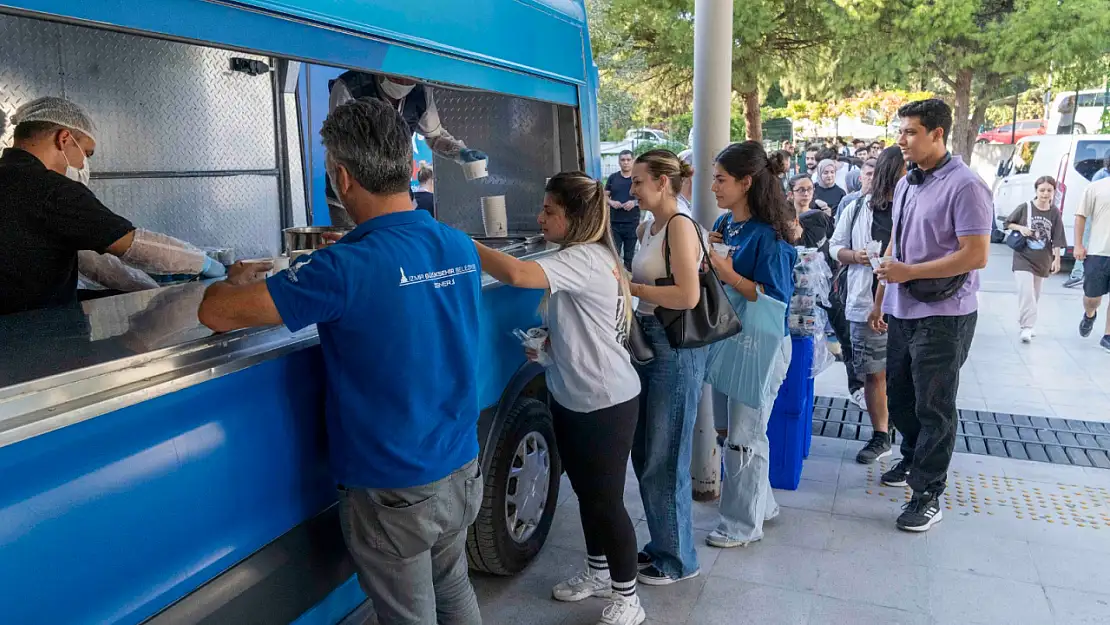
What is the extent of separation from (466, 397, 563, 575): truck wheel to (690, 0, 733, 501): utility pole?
3.11ft

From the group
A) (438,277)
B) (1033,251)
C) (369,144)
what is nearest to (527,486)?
(438,277)

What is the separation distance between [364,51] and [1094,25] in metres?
18.5

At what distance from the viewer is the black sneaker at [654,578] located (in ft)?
11.4

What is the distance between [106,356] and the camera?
190 cm

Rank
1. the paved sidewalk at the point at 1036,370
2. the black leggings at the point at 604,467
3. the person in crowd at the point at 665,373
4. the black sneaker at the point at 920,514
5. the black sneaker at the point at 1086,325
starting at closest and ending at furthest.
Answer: the black leggings at the point at 604,467
the person in crowd at the point at 665,373
the black sneaker at the point at 920,514
the paved sidewalk at the point at 1036,370
the black sneaker at the point at 1086,325

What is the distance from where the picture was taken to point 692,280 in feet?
10.0

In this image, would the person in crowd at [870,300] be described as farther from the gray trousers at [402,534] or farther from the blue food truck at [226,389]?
the gray trousers at [402,534]

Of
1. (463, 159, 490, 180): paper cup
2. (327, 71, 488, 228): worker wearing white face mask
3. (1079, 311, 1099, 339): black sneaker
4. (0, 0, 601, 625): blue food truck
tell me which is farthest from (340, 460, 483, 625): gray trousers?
(1079, 311, 1099, 339): black sneaker

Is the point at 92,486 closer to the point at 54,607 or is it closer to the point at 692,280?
the point at 54,607

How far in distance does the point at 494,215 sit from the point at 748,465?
5.93 ft

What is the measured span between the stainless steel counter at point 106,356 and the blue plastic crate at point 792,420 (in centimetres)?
276

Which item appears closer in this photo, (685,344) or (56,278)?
(56,278)

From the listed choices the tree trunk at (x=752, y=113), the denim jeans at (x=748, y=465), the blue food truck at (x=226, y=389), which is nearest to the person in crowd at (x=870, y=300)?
the denim jeans at (x=748, y=465)

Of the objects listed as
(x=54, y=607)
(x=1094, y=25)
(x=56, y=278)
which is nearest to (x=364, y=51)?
(x=56, y=278)
